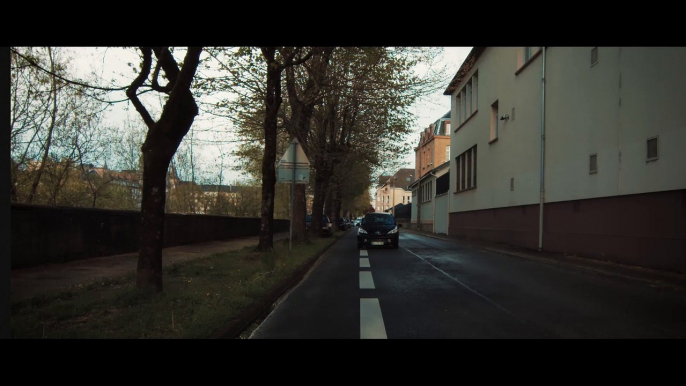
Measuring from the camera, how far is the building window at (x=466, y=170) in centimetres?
2981

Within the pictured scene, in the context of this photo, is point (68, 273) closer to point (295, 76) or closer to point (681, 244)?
point (295, 76)

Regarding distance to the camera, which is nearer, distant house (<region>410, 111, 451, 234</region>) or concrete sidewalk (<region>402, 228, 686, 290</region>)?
concrete sidewalk (<region>402, 228, 686, 290</region>)

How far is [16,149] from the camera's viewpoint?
11.1 metres

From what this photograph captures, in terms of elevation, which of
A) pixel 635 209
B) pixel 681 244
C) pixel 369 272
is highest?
pixel 635 209

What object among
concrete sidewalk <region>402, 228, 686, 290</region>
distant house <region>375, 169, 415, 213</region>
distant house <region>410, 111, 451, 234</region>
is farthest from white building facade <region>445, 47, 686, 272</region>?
distant house <region>375, 169, 415, 213</region>

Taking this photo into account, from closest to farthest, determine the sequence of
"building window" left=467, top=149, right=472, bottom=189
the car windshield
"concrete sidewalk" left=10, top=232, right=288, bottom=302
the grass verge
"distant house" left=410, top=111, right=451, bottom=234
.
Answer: the grass verge → "concrete sidewalk" left=10, top=232, right=288, bottom=302 → the car windshield → "building window" left=467, top=149, right=472, bottom=189 → "distant house" left=410, top=111, right=451, bottom=234

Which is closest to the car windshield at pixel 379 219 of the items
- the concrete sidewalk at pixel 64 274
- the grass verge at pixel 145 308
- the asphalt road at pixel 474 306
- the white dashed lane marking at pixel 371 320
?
the asphalt road at pixel 474 306

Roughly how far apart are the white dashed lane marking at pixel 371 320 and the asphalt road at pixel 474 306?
1 centimetres

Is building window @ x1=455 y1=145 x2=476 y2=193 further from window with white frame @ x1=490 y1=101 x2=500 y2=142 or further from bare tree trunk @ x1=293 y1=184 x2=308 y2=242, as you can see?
bare tree trunk @ x1=293 y1=184 x2=308 y2=242

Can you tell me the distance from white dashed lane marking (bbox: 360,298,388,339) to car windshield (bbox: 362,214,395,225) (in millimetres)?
12279

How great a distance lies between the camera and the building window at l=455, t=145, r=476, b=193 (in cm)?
2981

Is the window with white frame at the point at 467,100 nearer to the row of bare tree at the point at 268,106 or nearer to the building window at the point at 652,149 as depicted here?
the row of bare tree at the point at 268,106

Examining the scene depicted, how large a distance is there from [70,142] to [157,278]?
788cm

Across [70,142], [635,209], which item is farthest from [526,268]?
[70,142]
